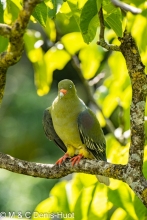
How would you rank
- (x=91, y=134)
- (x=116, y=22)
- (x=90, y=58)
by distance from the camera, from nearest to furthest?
1. (x=116, y=22)
2. (x=91, y=134)
3. (x=90, y=58)

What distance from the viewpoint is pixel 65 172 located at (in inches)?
118

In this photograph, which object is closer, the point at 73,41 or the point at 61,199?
the point at 61,199

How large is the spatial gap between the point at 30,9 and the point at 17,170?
98 cm

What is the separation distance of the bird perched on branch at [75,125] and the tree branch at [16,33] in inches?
39.9

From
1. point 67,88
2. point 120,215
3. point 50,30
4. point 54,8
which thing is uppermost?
point 54,8

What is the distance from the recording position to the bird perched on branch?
371 centimetres

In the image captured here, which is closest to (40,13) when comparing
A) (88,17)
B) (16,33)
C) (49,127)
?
(16,33)

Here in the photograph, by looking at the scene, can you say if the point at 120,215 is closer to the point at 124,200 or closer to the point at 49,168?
the point at 124,200

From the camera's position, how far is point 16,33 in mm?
2457

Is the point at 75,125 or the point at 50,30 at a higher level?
the point at 50,30

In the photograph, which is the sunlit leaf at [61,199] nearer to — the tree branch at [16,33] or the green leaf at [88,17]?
the tree branch at [16,33]

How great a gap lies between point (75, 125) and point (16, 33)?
140 cm

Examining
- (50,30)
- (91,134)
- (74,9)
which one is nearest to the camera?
(74,9)

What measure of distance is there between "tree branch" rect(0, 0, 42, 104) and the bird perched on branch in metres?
1.01
